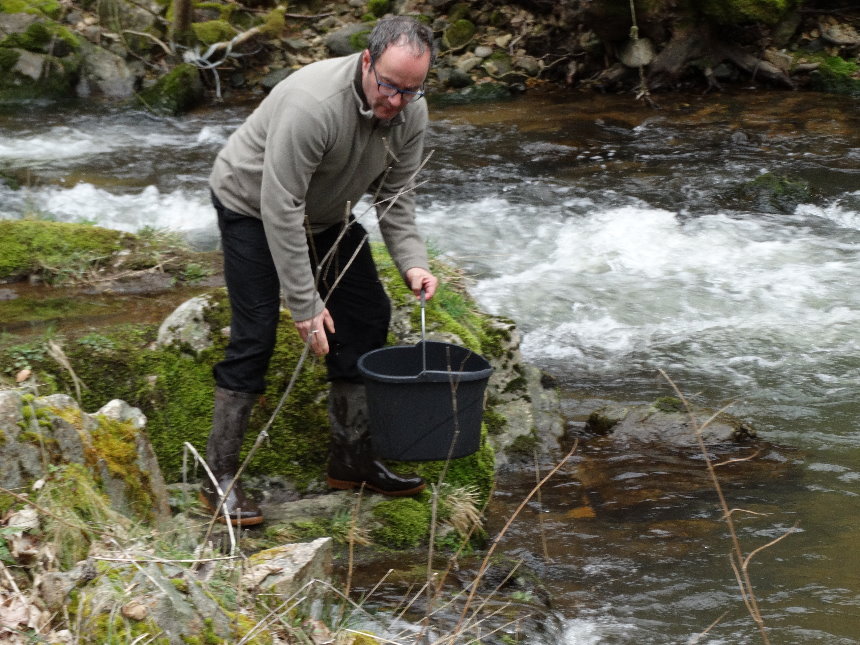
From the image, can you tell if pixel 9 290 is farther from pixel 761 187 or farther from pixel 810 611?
pixel 761 187

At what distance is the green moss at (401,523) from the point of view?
399cm

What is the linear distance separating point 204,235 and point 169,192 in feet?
5.30

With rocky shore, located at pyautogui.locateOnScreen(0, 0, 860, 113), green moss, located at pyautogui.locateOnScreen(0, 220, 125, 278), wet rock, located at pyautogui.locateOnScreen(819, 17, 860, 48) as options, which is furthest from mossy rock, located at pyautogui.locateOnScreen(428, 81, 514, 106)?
green moss, located at pyautogui.locateOnScreen(0, 220, 125, 278)

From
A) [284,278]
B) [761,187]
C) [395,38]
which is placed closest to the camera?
[395,38]

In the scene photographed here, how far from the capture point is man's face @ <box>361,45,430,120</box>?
123 inches

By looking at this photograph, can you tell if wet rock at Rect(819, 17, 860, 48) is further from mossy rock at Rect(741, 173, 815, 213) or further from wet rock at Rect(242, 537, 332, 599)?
wet rock at Rect(242, 537, 332, 599)

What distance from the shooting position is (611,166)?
10.3m

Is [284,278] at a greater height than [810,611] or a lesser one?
greater

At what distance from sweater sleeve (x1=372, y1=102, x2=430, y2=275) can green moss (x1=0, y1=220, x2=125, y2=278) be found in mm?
2471

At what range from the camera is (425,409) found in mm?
3547

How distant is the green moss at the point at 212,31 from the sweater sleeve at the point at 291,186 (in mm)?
11853

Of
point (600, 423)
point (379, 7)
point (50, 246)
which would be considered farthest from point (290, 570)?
point (379, 7)

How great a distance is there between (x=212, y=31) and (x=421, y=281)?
38.9 ft

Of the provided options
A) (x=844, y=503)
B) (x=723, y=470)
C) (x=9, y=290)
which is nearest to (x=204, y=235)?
(x=9, y=290)
